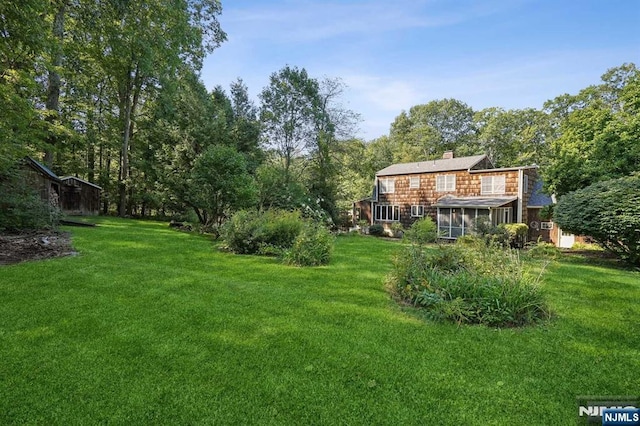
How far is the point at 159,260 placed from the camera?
761 centimetres

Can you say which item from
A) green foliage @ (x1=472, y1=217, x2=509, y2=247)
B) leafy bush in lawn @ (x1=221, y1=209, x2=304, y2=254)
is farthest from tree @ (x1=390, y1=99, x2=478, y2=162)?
leafy bush in lawn @ (x1=221, y1=209, x2=304, y2=254)

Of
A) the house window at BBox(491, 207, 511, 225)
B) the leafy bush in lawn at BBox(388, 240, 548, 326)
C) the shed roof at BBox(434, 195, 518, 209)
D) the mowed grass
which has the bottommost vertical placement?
the mowed grass

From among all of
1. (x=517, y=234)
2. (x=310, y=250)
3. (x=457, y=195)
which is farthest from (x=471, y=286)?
(x=457, y=195)

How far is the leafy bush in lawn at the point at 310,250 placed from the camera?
8039 millimetres

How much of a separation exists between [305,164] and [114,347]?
880 inches

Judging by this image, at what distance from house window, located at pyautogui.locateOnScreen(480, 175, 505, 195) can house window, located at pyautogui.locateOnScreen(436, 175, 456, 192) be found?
1.82 meters

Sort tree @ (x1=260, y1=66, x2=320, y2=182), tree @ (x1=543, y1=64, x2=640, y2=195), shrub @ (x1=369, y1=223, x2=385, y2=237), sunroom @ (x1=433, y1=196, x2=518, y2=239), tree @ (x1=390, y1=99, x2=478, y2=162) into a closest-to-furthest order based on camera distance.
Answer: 1. tree @ (x1=543, y1=64, x2=640, y2=195)
2. sunroom @ (x1=433, y1=196, x2=518, y2=239)
3. shrub @ (x1=369, y1=223, x2=385, y2=237)
4. tree @ (x1=260, y1=66, x2=320, y2=182)
5. tree @ (x1=390, y1=99, x2=478, y2=162)

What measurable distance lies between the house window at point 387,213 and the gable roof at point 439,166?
2663 millimetres

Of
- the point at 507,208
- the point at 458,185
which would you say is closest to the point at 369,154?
the point at 458,185

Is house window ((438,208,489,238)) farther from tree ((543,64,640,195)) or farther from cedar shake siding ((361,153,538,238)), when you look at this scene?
tree ((543,64,640,195))

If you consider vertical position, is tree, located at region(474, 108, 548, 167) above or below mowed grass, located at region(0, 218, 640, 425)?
above

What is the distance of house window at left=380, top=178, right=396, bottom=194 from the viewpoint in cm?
2392

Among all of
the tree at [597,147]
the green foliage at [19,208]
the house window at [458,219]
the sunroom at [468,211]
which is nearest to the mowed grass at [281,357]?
the green foliage at [19,208]

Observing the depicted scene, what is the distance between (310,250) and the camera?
829 centimetres
